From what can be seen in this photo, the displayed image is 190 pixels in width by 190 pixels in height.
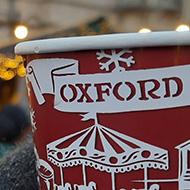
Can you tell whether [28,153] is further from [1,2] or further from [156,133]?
[1,2]

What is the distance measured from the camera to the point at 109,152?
43cm

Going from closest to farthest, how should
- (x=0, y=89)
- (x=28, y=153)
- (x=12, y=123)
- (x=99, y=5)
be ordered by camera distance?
(x=28, y=153)
(x=12, y=123)
(x=0, y=89)
(x=99, y=5)

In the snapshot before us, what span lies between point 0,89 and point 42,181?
5.10 feet

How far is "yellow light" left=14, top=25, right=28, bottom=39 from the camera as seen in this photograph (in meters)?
2.10

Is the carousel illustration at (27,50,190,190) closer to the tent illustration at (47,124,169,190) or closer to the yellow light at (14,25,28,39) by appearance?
the tent illustration at (47,124,169,190)

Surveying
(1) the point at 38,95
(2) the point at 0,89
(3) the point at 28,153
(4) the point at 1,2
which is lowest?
(2) the point at 0,89

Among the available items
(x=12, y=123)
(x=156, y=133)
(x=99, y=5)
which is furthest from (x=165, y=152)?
(x=99, y=5)

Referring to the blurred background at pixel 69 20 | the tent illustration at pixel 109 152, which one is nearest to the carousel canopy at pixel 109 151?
the tent illustration at pixel 109 152

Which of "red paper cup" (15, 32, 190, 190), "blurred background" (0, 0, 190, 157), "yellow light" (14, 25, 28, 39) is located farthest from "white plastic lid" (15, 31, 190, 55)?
"yellow light" (14, 25, 28, 39)

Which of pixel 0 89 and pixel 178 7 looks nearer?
pixel 0 89

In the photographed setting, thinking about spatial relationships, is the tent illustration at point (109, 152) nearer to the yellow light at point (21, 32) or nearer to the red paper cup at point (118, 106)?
the red paper cup at point (118, 106)

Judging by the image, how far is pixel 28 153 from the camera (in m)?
0.60

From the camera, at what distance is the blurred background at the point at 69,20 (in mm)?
1997

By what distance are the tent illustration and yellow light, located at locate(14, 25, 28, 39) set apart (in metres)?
1.75
